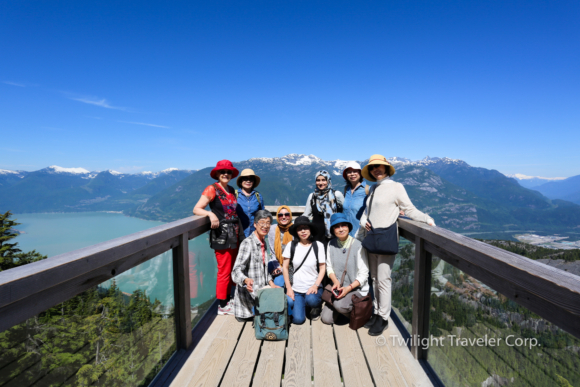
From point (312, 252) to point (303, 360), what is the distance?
1.15 metres

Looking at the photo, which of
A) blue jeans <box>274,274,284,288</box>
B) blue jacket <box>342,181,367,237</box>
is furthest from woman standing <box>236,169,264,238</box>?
blue jacket <box>342,181,367,237</box>

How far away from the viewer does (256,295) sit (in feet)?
9.54

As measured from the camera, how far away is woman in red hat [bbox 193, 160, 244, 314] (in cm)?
335

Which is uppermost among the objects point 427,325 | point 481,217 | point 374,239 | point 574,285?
point 574,285

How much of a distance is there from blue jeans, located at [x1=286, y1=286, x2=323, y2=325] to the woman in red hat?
2.46ft

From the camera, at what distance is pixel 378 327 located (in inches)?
112

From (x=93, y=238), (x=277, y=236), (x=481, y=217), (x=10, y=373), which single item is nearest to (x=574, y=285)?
(x=10, y=373)

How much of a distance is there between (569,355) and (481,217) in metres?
235

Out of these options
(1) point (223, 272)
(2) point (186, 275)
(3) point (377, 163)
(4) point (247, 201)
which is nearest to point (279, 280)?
(1) point (223, 272)

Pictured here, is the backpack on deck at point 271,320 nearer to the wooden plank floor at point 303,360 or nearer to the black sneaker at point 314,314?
the wooden plank floor at point 303,360

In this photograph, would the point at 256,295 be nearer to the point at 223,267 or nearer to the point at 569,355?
the point at 223,267

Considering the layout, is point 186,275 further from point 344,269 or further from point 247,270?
point 344,269

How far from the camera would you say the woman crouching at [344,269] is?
3.04 m

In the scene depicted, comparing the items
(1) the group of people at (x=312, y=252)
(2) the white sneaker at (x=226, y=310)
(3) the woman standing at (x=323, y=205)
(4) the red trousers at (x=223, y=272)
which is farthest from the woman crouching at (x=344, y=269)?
(4) the red trousers at (x=223, y=272)
